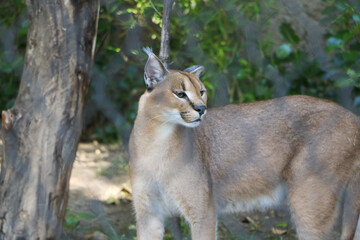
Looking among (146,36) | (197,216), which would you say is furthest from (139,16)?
(197,216)

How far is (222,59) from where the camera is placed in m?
4.02

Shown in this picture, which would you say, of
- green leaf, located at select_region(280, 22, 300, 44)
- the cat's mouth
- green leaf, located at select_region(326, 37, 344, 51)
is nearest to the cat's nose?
the cat's mouth

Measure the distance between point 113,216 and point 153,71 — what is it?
1365mm

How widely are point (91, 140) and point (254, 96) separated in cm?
153

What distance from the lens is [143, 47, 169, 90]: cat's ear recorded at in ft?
8.05

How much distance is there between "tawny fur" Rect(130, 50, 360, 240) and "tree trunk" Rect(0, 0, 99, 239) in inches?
12.8

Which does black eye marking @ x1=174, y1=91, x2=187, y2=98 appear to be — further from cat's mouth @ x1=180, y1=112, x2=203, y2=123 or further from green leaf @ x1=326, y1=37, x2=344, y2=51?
green leaf @ x1=326, y1=37, x2=344, y2=51

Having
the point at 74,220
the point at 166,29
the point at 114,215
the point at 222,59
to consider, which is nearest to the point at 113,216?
the point at 114,215

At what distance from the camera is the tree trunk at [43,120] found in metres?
2.49

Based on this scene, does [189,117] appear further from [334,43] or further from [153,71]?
[334,43]

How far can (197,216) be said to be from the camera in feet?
8.59

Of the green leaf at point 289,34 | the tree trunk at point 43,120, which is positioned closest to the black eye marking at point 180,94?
the tree trunk at point 43,120

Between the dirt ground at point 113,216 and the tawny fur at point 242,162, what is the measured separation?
47 cm

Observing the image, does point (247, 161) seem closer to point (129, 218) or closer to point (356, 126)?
point (356, 126)
